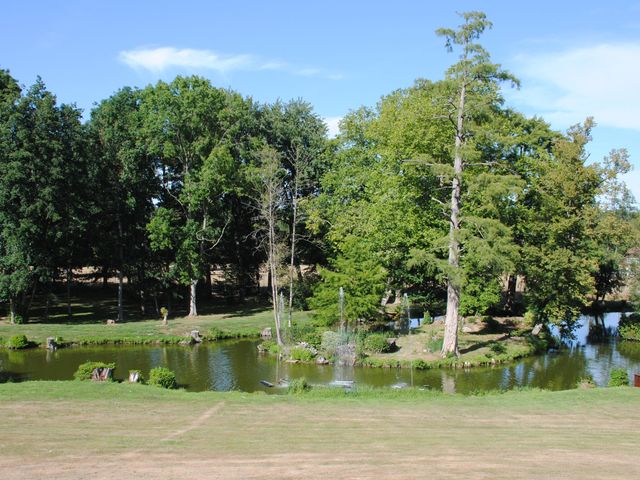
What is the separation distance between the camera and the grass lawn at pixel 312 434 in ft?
36.7

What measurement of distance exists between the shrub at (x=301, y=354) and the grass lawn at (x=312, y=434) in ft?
33.8

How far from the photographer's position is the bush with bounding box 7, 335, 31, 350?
110 ft

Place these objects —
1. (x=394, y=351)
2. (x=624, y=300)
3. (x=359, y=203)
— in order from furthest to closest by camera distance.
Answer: (x=624, y=300)
(x=359, y=203)
(x=394, y=351)

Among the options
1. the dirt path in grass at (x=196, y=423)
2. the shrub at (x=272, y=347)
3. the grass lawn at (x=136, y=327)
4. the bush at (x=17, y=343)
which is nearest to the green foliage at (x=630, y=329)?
the grass lawn at (x=136, y=327)

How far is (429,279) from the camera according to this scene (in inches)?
1626

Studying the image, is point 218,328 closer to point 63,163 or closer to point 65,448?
point 63,163

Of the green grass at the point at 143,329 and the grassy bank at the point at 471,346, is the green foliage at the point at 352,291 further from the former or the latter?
the green grass at the point at 143,329

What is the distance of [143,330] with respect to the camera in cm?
3884

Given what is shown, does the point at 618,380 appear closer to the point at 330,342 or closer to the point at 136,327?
the point at 330,342

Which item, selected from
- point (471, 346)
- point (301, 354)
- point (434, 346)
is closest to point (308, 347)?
point (301, 354)

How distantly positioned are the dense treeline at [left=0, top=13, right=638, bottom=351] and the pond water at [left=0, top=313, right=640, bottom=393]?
3312 millimetres

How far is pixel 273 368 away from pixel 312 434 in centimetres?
1490

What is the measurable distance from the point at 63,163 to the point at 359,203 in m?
19.6

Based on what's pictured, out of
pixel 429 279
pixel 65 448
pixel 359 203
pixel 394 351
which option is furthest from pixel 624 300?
pixel 65 448
